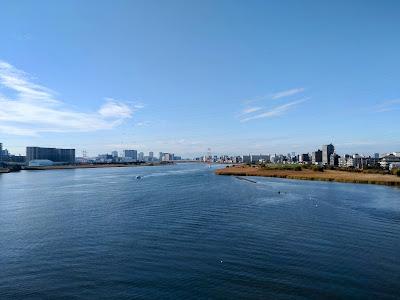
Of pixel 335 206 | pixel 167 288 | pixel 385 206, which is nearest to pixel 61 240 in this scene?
pixel 167 288

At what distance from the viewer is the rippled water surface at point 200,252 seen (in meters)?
18.0

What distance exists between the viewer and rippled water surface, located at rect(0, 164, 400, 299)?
18.0m

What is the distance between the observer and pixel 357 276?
1969 centimetres

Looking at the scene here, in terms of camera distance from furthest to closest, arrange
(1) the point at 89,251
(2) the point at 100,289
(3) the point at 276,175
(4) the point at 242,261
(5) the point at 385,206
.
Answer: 1. (3) the point at 276,175
2. (5) the point at 385,206
3. (1) the point at 89,251
4. (4) the point at 242,261
5. (2) the point at 100,289

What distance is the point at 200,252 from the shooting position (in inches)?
949

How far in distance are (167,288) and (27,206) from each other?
113 feet

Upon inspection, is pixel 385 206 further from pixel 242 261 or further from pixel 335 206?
pixel 242 261

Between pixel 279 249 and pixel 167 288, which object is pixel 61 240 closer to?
pixel 167 288

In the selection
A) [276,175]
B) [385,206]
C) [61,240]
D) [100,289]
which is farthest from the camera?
[276,175]

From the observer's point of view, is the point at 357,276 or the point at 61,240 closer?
the point at 357,276

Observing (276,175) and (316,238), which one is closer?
(316,238)

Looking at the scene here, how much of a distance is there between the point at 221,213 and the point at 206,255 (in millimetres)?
16079

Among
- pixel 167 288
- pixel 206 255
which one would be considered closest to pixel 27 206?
pixel 206 255

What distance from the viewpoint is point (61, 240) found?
27.4 metres
